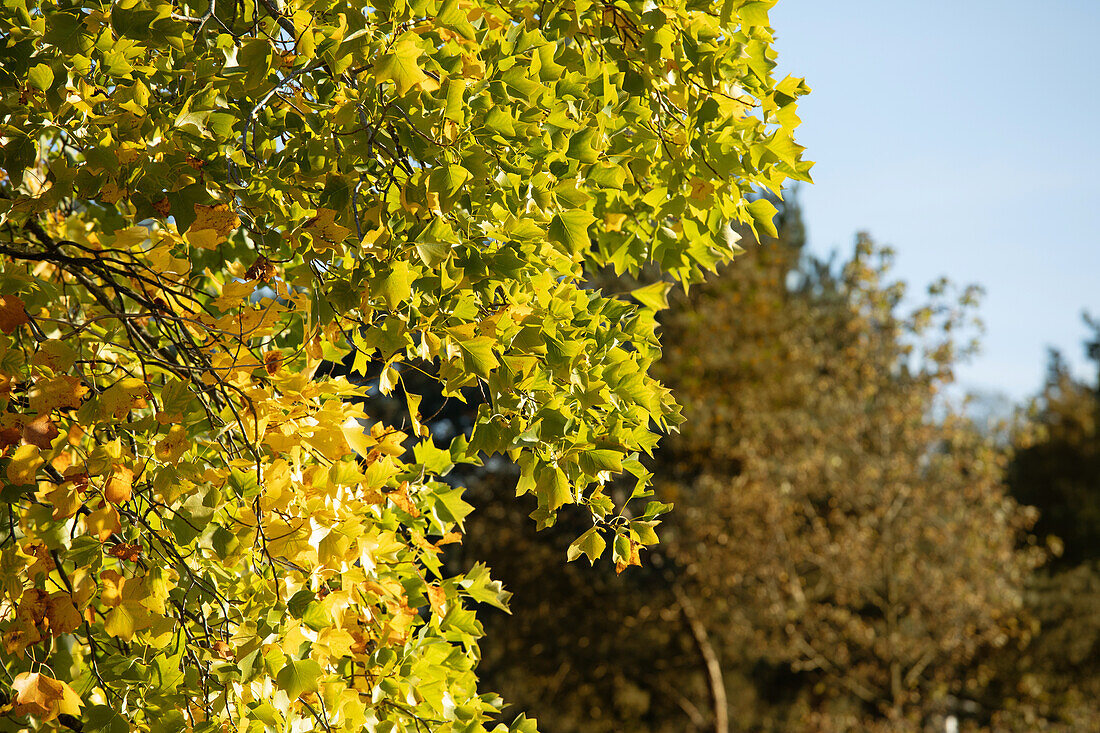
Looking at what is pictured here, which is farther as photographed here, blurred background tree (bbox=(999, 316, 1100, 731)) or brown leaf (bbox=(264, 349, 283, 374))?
blurred background tree (bbox=(999, 316, 1100, 731))

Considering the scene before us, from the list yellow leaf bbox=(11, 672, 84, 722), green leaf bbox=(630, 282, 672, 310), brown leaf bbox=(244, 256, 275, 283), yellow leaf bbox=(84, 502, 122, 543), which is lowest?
yellow leaf bbox=(11, 672, 84, 722)

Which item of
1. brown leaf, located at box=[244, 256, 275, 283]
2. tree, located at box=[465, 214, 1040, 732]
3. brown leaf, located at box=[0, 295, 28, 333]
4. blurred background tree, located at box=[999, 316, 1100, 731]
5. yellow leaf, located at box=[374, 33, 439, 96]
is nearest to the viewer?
yellow leaf, located at box=[374, 33, 439, 96]

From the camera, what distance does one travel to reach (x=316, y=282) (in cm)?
212

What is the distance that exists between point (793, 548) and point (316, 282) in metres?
11.1

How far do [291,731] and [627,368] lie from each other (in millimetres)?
1214

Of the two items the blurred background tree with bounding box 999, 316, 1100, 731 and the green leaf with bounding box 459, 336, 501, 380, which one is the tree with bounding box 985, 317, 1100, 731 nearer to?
the blurred background tree with bounding box 999, 316, 1100, 731

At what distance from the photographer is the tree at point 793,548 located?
12.0 meters

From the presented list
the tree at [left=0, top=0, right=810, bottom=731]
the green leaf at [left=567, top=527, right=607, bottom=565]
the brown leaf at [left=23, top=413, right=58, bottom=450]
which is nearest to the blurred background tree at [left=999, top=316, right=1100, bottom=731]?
the tree at [left=0, top=0, right=810, bottom=731]

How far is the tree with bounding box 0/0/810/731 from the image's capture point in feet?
6.79

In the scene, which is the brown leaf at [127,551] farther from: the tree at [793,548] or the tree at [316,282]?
Result: the tree at [793,548]

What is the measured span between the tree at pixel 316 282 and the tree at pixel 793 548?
10.3 m

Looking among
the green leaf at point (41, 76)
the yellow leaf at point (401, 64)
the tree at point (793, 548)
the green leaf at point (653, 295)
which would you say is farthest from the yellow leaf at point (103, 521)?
the tree at point (793, 548)

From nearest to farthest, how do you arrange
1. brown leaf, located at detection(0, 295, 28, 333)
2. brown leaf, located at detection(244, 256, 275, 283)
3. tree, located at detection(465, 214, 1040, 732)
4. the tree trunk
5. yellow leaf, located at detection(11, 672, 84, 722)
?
yellow leaf, located at detection(11, 672, 84, 722)
brown leaf, located at detection(0, 295, 28, 333)
brown leaf, located at detection(244, 256, 275, 283)
tree, located at detection(465, 214, 1040, 732)
the tree trunk

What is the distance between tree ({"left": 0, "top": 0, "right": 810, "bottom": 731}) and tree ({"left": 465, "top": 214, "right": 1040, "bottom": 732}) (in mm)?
10259
